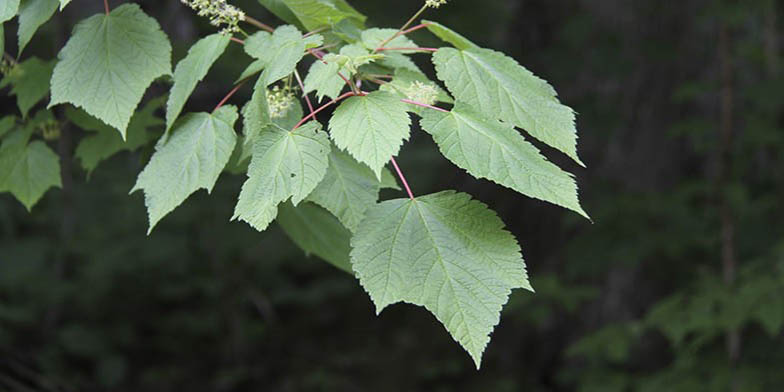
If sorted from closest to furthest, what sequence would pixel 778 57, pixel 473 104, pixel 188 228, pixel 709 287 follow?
pixel 473 104, pixel 709 287, pixel 778 57, pixel 188 228

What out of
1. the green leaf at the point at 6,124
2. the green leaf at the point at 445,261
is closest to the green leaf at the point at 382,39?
the green leaf at the point at 445,261

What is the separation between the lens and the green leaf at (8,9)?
1.43m

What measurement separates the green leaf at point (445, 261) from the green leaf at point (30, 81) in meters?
1.09

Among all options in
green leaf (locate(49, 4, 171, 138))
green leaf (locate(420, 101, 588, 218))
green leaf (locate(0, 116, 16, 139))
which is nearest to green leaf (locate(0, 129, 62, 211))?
green leaf (locate(0, 116, 16, 139))

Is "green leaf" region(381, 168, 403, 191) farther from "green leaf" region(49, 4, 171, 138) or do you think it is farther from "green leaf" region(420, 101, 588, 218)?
"green leaf" region(49, 4, 171, 138)

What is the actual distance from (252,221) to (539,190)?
1.65ft

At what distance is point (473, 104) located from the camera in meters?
1.43

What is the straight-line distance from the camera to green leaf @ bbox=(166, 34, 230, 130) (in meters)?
1.52

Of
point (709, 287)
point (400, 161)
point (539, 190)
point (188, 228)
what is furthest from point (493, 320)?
point (400, 161)

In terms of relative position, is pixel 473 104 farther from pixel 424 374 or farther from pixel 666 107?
pixel 424 374

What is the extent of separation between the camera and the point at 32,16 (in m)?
1.56

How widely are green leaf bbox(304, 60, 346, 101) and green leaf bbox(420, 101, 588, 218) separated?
0.18 metres

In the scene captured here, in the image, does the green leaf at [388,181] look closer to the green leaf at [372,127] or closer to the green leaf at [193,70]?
the green leaf at [372,127]

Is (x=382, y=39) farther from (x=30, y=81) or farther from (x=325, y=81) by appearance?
(x=30, y=81)
